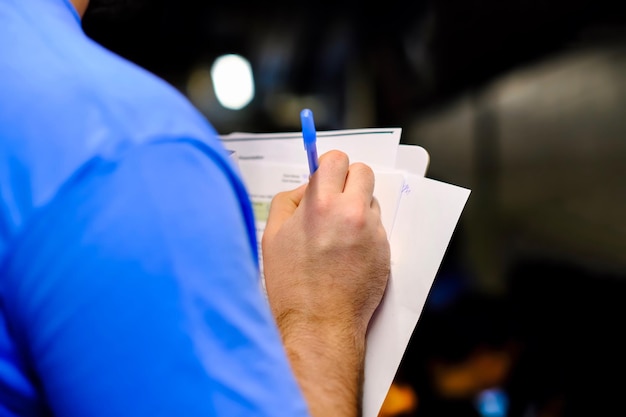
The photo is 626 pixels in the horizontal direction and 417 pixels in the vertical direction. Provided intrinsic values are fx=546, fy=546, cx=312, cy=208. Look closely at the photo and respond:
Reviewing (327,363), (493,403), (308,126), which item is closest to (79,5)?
(308,126)

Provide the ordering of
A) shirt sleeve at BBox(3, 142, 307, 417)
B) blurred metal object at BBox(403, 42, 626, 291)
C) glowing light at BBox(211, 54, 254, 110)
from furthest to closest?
glowing light at BBox(211, 54, 254, 110) < blurred metal object at BBox(403, 42, 626, 291) < shirt sleeve at BBox(3, 142, 307, 417)

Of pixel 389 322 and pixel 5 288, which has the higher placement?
pixel 5 288

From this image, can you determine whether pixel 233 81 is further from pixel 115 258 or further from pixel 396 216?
pixel 115 258

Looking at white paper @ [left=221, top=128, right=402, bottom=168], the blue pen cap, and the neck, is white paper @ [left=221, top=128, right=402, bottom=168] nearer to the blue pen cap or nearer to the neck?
the blue pen cap

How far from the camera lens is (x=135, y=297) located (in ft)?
0.85

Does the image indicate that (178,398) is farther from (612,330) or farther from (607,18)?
(607,18)

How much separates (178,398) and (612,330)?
6.26 feet

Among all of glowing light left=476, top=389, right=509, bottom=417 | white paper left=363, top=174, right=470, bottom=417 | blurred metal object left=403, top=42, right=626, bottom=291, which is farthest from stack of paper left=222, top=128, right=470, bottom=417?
blurred metal object left=403, top=42, right=626, bottom=291

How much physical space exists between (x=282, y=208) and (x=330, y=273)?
0.11 metres

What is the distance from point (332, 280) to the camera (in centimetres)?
48

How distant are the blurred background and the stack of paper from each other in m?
1.32

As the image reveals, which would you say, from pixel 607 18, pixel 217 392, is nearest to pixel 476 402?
pixel 607 18

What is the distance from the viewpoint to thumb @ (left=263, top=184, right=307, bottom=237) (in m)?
0.54

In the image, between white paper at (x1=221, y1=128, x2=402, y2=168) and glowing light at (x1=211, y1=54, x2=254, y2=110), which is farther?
glowing light at (x1=211, y1=54, x2=254, y2=110)
